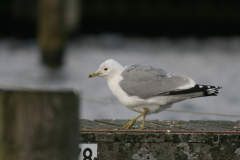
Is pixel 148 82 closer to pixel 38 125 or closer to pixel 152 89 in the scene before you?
pixel 152 89

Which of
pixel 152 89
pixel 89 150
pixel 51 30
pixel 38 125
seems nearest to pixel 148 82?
pixel 152 89

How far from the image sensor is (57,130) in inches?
62.8

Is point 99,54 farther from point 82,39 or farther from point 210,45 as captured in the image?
point 210,45

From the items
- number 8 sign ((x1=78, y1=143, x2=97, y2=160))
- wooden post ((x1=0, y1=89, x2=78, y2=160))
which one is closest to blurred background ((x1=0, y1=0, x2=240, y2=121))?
number 8 sign ((x1=78, y1=143, x2=97, y2=160))

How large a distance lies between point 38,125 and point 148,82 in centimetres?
243

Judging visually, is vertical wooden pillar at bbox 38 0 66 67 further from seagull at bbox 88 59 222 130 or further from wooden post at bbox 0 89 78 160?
wooden post at bbox 0 89 78 160

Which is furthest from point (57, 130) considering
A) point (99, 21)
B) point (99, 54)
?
point (99, 54)

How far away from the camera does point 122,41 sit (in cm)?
2422

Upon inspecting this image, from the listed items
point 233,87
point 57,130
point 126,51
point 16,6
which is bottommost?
point 57,130

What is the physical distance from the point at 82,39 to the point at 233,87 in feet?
33.7

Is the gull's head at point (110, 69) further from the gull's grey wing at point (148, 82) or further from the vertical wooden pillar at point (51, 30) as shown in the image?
the vertical wooden pillar at point (51, 30)

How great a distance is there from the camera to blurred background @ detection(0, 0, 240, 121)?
17.4 metres

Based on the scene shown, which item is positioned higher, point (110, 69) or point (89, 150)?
point (110, 69)

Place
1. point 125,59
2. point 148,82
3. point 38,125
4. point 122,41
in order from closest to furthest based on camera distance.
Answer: point 38,125 < point 148,82 < point 125,59 < point 122,41
